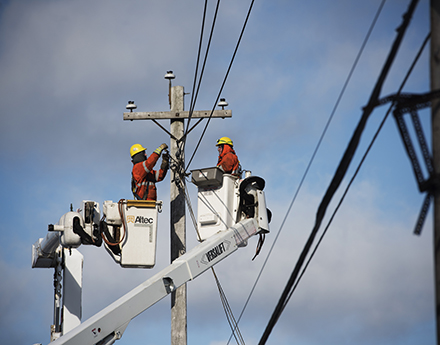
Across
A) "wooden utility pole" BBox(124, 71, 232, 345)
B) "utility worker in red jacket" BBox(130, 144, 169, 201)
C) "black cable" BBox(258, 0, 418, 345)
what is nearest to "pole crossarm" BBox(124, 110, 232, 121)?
"wooden utility pole" BBox(124, 71, 232, 345)

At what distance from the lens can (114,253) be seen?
36.4ft

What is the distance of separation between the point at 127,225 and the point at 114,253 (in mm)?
560

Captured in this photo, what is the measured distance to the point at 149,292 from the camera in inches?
349

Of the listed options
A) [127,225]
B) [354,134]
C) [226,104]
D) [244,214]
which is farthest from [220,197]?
[354,134]

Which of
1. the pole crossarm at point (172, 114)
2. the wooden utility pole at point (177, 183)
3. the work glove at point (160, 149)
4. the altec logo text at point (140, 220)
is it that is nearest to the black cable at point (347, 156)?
the altec logo text at point (140, 220)

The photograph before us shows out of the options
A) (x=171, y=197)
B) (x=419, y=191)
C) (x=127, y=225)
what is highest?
(x=171, y=197)

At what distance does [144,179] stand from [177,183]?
819 millimetres

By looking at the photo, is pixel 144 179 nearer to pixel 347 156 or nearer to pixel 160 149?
pixel 160 149

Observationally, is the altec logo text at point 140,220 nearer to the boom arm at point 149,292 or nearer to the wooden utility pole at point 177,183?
the wooden utility pole at point 177,183

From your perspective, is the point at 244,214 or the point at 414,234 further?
the point at 244,214

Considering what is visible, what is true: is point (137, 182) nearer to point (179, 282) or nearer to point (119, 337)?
point (179, 282)

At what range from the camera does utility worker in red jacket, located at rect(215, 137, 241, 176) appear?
1181 cm

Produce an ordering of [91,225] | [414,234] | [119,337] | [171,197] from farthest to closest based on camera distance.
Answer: [171,197] → [91,225] → [119,337] → [414,234]

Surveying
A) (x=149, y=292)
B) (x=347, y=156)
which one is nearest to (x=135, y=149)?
(x=149, y=292)
